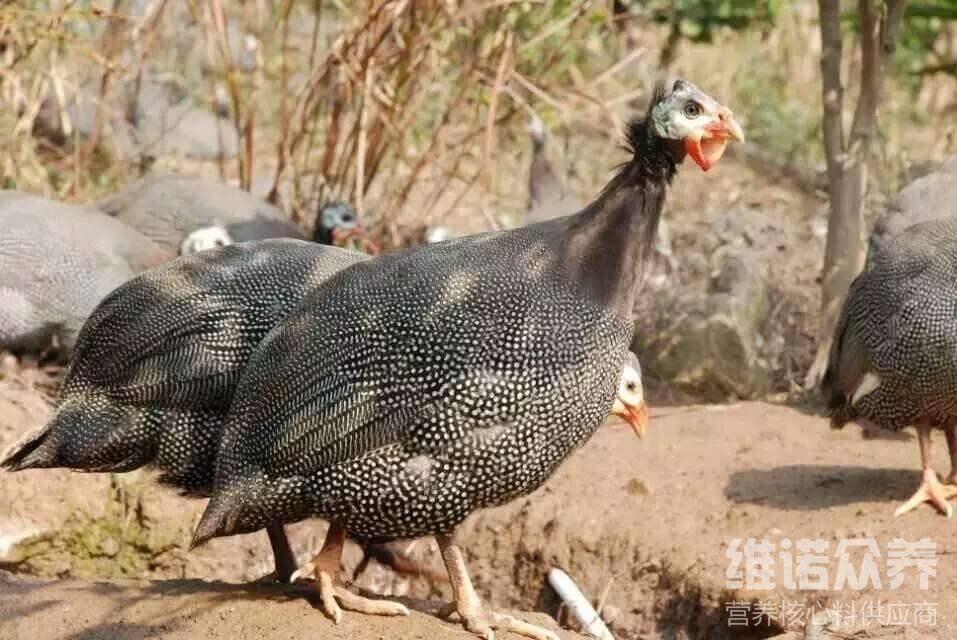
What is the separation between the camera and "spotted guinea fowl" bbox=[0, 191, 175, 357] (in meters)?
6.04

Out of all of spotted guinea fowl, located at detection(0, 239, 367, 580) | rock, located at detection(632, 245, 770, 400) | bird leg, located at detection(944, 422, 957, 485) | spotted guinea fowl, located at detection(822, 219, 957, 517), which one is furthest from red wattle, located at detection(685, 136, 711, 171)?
rock, located at detection(632, 245, 770, 400)

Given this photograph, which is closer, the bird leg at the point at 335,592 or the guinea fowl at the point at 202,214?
the bird leg at the point at 335,592

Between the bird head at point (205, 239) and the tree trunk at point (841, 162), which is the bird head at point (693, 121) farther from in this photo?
the bird head at point (205, 239)

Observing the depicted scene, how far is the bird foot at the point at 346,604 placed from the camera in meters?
3.65

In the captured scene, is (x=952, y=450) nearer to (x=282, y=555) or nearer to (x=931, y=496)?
(x=931, y=496)

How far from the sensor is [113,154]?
26.9 feet

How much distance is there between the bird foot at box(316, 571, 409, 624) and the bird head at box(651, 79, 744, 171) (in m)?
1.39

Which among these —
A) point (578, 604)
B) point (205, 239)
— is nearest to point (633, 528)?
point (578, 604)

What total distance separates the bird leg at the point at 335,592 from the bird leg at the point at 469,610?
0.52 ft

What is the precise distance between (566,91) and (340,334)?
3.44 m

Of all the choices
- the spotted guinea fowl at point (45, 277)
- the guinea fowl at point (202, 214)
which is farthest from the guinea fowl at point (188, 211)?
the spotted guinea fowl at point (45, 277)

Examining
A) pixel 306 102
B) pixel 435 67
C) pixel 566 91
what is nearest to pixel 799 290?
pixel 566 91

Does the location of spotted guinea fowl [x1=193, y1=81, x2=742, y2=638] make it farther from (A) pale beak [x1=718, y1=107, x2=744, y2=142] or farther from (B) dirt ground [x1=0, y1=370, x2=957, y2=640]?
(B) dirt ground [x1=0, y1=370, x2=957, y2=640]

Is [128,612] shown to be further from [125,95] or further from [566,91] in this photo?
[125,95]
